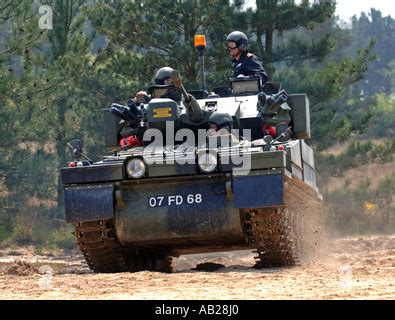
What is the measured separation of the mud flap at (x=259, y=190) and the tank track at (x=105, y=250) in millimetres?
1534

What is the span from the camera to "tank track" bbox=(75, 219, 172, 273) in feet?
37.7

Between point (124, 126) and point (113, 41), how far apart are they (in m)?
11.5

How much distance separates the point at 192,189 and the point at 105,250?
131cm

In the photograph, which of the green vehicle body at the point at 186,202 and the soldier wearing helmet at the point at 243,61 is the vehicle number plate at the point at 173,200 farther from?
the soldier wearing helmet at the point at 243,61

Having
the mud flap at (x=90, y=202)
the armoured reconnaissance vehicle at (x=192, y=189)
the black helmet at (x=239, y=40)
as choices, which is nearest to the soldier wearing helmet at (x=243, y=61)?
the black helmet at (x=239, y=40)

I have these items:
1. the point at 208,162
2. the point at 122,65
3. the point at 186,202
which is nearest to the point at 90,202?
the point at 186,202

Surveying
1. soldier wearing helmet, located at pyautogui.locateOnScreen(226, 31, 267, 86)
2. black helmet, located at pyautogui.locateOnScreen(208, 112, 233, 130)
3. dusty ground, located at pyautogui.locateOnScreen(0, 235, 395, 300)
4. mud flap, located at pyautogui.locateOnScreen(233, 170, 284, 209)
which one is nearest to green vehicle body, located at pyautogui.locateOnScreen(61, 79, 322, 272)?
mud flap, located at pyautogui.locateOnScreen(233, 170, 284, 209)

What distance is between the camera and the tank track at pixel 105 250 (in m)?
11.5

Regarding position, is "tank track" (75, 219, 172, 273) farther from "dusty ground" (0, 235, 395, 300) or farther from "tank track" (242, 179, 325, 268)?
"tank track" (242, 179, 325, 268)

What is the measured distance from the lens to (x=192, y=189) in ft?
36.7

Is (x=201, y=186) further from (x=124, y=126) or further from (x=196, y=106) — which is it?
(x=124, y=126)

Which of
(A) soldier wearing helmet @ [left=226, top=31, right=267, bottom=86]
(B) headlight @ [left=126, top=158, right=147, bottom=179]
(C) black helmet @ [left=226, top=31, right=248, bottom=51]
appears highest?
(C) black helmet @ [left=226, top=31, right=248, bottom=51]

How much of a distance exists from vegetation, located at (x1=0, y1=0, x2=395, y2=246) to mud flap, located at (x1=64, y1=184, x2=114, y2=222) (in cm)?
1047
